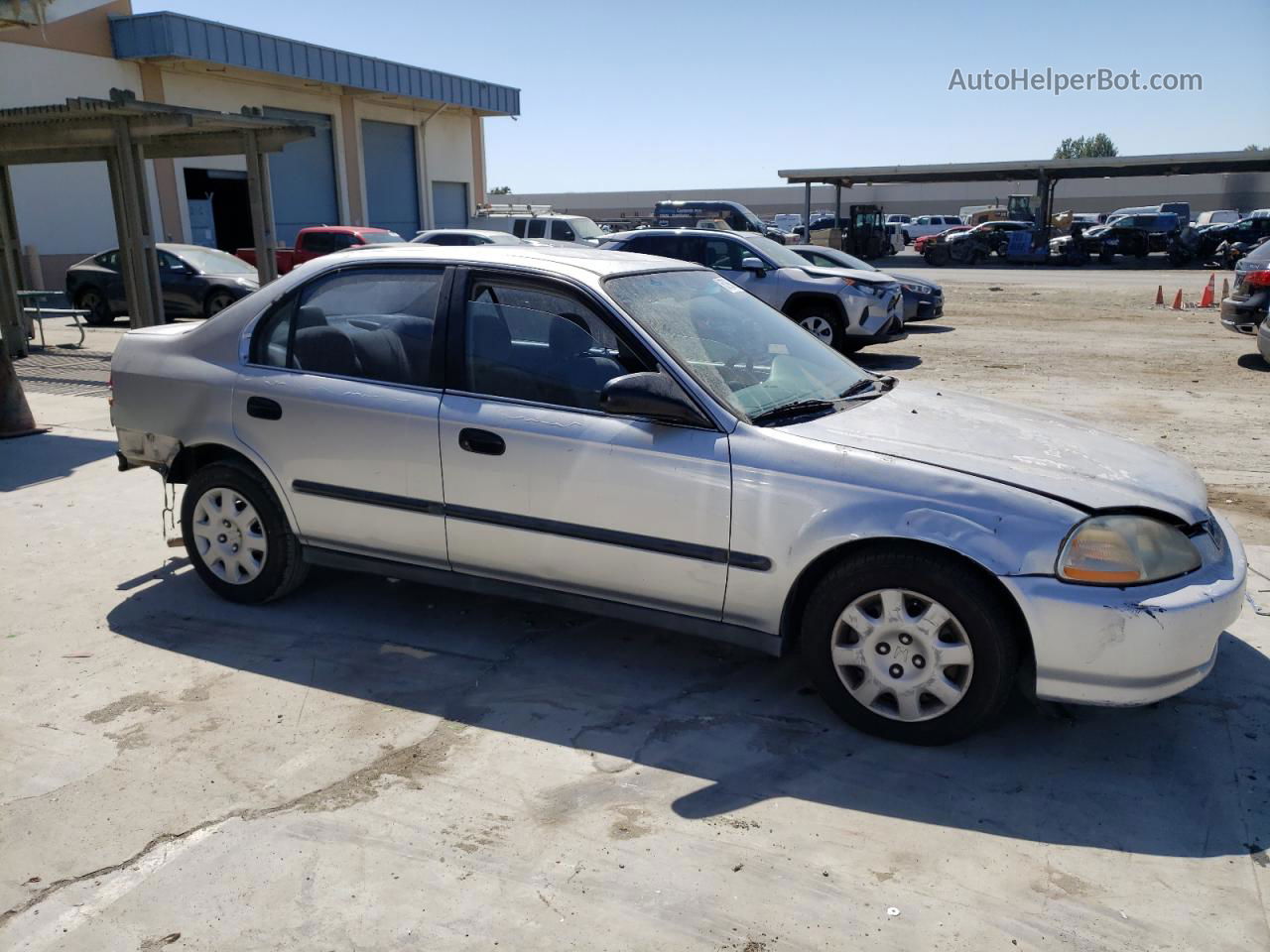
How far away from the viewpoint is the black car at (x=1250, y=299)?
41.9 ft

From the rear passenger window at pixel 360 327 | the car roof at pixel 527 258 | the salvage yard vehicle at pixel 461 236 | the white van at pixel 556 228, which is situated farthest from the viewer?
the white van at pixel 556 228

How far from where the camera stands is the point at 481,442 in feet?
13.3

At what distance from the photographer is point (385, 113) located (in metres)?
30.5

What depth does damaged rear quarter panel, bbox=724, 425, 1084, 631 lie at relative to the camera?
3303 mm

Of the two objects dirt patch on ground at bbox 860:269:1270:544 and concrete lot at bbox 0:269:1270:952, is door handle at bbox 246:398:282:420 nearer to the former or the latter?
concrete lot at bbox 0:269:1270:952

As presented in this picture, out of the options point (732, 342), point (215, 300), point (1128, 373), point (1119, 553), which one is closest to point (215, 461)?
point (732, 342)

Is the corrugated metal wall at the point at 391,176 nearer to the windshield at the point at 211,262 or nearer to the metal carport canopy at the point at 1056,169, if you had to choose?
the windshield at the point at 211,262

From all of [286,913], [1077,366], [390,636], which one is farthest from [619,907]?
[1077,366]

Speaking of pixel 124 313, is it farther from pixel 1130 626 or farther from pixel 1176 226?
pixel 1176 226

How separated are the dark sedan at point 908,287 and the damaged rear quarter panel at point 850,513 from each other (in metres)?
12.8

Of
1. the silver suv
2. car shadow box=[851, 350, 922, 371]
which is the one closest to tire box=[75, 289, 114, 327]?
the silver suv

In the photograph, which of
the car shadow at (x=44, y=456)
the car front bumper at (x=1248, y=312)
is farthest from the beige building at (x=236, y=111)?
the car front bumper at (x=1248, y=312)

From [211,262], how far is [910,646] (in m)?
16.4

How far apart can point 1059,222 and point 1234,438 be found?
1876 inches
